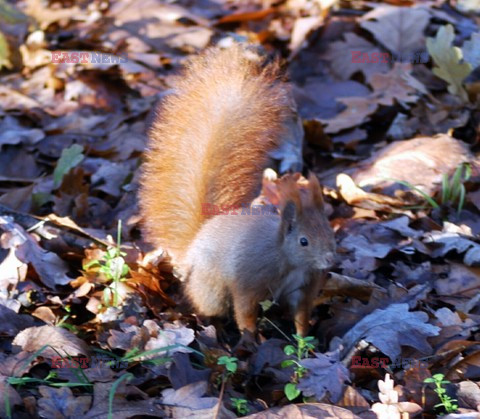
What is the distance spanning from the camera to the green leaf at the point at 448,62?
4.73 m

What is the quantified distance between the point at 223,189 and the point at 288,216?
1.56 feet

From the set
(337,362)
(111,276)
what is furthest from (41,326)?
(337,362)

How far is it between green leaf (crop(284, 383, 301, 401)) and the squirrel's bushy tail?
3.86 feet

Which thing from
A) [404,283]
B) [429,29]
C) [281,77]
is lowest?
[404,283]

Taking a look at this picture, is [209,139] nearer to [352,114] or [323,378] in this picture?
→ [323,378]

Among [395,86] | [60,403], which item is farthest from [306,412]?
[395,86]

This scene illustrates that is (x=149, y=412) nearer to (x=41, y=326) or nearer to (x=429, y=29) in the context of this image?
(x=41, y=326)

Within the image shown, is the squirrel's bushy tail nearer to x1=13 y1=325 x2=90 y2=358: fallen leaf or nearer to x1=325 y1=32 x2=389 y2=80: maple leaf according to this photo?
x1=13 y1=325 x2=90 y2=358: fallen leaf

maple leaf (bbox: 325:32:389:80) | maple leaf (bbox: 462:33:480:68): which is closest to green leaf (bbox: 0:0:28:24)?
maple leaf (bbox: 325:32:389:80)

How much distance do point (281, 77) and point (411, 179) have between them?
1.11 meters

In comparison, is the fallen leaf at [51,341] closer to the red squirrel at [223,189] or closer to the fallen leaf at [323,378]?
the red squirrel at [223,189]

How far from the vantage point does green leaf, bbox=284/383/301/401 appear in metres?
2.56

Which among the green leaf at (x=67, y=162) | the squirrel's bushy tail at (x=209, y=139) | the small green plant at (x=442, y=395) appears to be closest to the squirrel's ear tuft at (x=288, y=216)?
the squirrel's bushy tail at (x=209, y=139)

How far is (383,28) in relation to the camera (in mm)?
5480
